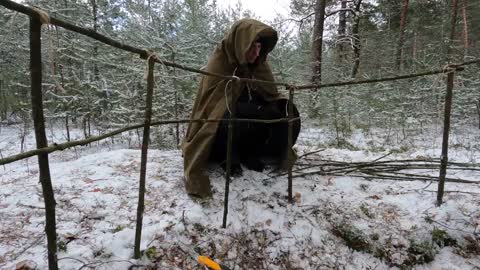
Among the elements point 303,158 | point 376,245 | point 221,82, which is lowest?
point 376,245

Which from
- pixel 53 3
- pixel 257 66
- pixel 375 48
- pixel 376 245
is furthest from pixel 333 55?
pixel 376 245

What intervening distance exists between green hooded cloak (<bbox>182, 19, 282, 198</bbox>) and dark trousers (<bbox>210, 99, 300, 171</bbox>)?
177mm

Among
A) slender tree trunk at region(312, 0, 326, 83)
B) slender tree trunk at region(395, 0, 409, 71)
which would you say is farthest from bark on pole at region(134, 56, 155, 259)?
slender tree trunk at region(395, 0, 409, 71)

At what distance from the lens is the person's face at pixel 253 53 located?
342 cm

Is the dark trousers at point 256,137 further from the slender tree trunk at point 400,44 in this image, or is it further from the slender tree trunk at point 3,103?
the slender tree trunk at point 3,103

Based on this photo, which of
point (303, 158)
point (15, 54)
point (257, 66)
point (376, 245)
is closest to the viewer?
point (376, 245)

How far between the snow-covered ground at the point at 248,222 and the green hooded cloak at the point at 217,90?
0.26 metres

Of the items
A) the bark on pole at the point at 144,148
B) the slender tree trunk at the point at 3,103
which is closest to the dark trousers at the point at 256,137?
the bark on pole at the point at 144,148

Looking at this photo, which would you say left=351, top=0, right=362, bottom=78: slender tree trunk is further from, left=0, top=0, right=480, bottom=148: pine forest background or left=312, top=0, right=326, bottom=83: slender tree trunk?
left=312, top=0, right=326, bottom=83: slender tree trunk

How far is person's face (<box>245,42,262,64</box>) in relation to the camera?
11.2 ft

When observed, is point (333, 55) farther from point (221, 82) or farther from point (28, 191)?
point (28, 191)

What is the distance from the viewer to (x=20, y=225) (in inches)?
102

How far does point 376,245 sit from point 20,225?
3040 millimetres

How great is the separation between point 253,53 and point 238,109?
62cm
